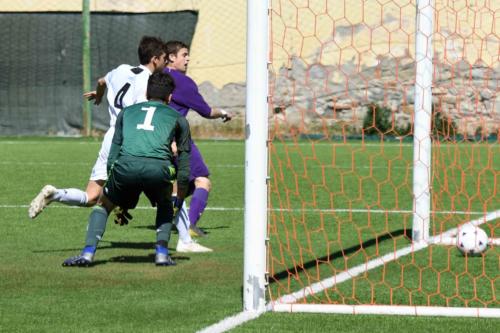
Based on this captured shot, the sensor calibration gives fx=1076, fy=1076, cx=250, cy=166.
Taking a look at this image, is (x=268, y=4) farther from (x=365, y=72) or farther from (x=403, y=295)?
(x=365, y=72)

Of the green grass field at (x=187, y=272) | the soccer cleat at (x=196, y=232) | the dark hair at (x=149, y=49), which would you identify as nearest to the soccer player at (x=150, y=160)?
the green grass field at (x=187, y=272)

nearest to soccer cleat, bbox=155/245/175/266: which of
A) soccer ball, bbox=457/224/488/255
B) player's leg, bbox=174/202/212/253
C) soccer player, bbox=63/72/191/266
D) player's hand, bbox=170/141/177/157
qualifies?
soccer player, bbox=63/72/191/266

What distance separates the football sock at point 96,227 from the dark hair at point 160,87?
2.58ft

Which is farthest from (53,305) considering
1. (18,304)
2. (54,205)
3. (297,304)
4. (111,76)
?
(54,205)

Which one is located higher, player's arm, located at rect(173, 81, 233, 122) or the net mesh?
player's arm, located at rect(173, 81, 233, 122)

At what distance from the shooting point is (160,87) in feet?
21.7

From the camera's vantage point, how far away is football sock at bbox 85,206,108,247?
21.9ft

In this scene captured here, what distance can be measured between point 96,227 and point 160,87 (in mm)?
957

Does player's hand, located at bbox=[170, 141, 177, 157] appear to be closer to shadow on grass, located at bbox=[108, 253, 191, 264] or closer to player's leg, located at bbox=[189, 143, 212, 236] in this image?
shadow on grass, located at bbox=[108, 253, 191, 264]

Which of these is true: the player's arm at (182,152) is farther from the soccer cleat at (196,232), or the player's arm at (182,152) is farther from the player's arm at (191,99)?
the soccer cleat at (196,232)

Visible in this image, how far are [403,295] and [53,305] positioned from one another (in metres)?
1.81

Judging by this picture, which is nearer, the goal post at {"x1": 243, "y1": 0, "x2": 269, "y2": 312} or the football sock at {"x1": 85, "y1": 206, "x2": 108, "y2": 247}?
the goal post at {"x1": 243, "y1": 0, "x2": 269, "y2": 312}

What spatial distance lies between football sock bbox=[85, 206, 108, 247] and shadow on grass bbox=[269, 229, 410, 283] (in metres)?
1.16

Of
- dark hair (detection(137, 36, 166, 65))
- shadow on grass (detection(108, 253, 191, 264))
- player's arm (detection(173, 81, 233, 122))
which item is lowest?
shadow on grass (detection(108, 253, 191, 264))
